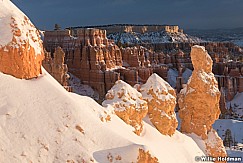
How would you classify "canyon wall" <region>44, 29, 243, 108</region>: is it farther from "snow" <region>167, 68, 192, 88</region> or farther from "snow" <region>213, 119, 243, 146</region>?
"snow" <region>213, 119, 243, 146</region>

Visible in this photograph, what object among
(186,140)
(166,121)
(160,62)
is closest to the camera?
(166,121)

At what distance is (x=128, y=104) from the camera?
1094 cm

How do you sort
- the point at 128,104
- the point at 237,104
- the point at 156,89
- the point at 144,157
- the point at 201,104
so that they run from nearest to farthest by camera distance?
the point at 144,157 < the point at 128,104 < the point at 156,89 < the point at 201,104 < the point at 237,104

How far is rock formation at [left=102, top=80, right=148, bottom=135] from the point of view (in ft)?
35.2

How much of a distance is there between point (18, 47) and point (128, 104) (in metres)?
4.17

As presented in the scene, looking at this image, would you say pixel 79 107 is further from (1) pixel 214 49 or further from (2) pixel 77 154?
(1) pixel 214 49

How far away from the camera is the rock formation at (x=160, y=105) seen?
12.5m

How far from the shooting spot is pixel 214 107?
15.1 meters

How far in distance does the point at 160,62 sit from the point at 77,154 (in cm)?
5444

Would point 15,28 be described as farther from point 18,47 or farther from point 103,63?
point 103,63

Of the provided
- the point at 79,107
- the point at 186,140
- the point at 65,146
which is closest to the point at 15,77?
the point at 79,107

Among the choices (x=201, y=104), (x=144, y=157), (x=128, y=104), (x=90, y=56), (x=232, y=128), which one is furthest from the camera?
(x=90, y=56)

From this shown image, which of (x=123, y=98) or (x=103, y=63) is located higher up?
(x=123, y=98)

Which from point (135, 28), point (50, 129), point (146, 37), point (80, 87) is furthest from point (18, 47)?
point (135, 28)
